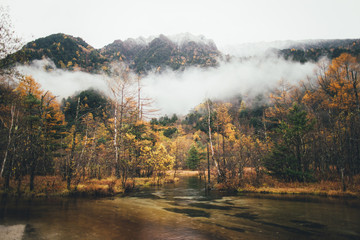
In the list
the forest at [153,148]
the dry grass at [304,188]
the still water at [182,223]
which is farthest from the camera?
the forest at [153,148]

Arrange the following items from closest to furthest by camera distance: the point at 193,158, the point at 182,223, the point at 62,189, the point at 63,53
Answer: the point at 182,223
the point at 62,189
the point at 193,158
the point at 63,53

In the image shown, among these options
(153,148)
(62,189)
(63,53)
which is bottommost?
(62,189)

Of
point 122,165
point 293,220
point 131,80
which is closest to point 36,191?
point 122,165

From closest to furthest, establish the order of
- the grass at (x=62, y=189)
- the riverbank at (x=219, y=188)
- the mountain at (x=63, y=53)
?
1. the grass at (x=62, y=189)
2. the riverbank at (x=219, y=188)
3. the mountain at (x=63, y=53)

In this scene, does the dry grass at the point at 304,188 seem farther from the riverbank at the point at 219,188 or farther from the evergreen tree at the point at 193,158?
the evergreen tree at the point at 193,158

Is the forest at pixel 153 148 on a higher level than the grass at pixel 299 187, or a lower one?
higher

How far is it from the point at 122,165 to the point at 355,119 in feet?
84.0

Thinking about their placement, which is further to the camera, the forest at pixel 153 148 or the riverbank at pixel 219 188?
the forest at pixel 153 148

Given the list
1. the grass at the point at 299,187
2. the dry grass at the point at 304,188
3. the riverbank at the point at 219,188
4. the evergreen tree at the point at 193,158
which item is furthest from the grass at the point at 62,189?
the evergreen tree at the point at 193,158

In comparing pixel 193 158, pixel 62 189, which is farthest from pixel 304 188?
pixel 193 158

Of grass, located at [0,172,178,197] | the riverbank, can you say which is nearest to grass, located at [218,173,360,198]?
the riverbank

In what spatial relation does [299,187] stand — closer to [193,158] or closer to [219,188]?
[219,188]

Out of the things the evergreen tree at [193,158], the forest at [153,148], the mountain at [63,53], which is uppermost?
the mountain at [63,53]

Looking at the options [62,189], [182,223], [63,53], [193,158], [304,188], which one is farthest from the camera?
[63,53]
